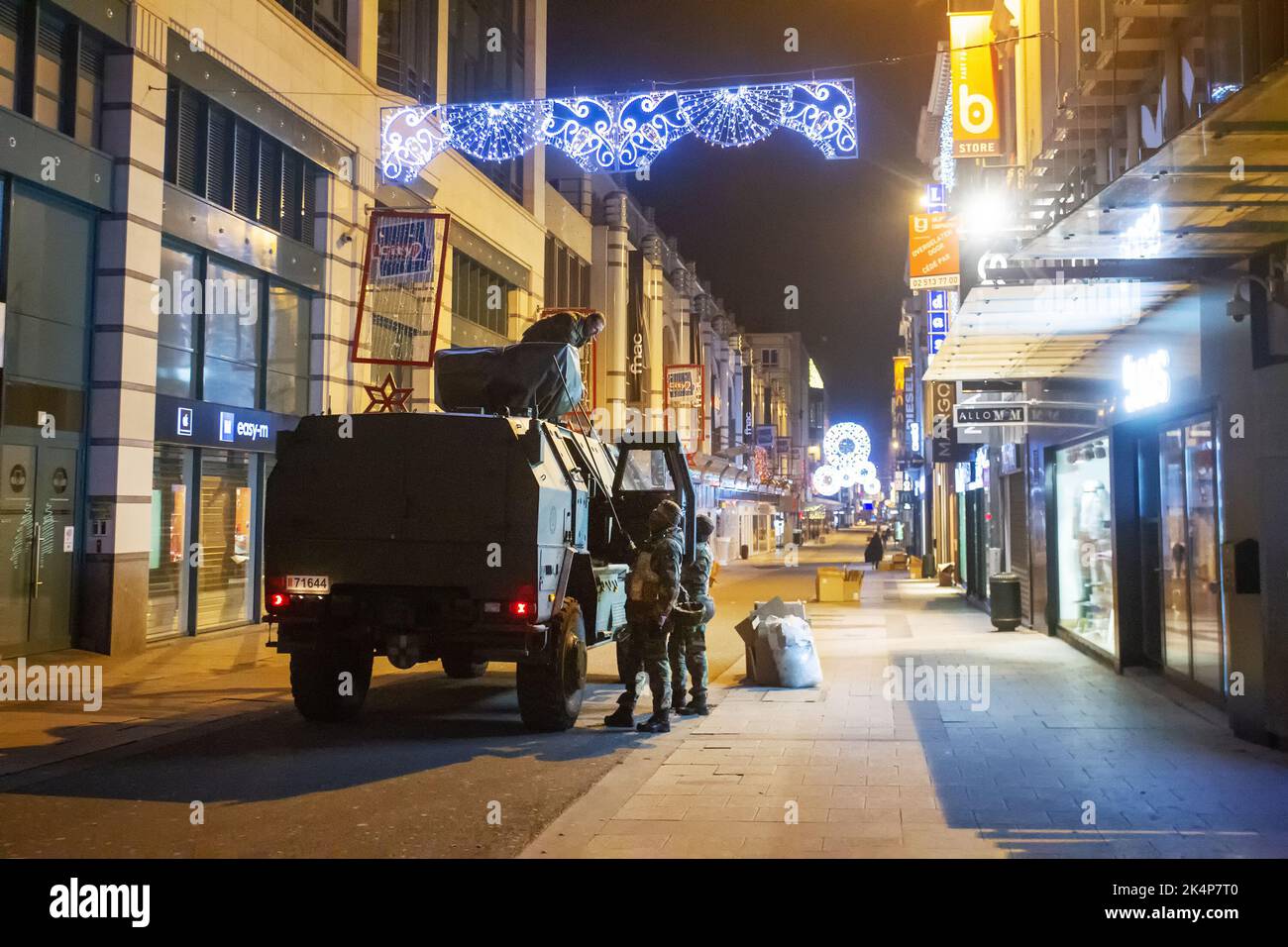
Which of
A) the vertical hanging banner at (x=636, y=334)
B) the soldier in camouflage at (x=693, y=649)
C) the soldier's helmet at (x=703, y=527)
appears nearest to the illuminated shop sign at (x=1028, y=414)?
the soldier's helmet at (x=703, y=527)

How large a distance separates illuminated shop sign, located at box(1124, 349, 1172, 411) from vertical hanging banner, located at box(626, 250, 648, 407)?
98.3 feet

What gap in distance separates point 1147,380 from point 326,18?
15.6 metres

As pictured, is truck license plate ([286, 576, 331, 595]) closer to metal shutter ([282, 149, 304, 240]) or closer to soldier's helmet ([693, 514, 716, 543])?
soldier's helmet ([693, 514, 716, 543])

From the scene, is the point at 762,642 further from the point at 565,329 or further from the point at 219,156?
the point at 219,156

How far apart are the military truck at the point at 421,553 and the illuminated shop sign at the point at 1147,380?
18.3ft

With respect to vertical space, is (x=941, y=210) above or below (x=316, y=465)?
above

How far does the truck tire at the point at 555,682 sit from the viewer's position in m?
9.26

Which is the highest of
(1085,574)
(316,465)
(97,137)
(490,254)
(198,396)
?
(490,254)

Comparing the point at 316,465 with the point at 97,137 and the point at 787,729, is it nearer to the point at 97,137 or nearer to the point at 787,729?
the point at 787,729

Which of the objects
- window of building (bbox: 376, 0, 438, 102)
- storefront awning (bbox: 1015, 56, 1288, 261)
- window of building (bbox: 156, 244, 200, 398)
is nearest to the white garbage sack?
storefront awning (bbox: 1015, 56, 1288, 261)

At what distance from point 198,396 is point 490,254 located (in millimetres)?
11466

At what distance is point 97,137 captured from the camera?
1432cm

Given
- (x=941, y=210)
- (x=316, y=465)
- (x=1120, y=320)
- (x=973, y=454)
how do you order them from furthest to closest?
(x=941, y=210)
(x=973, y=454)
(x=1120, y=320)
(x=316, y=465)
